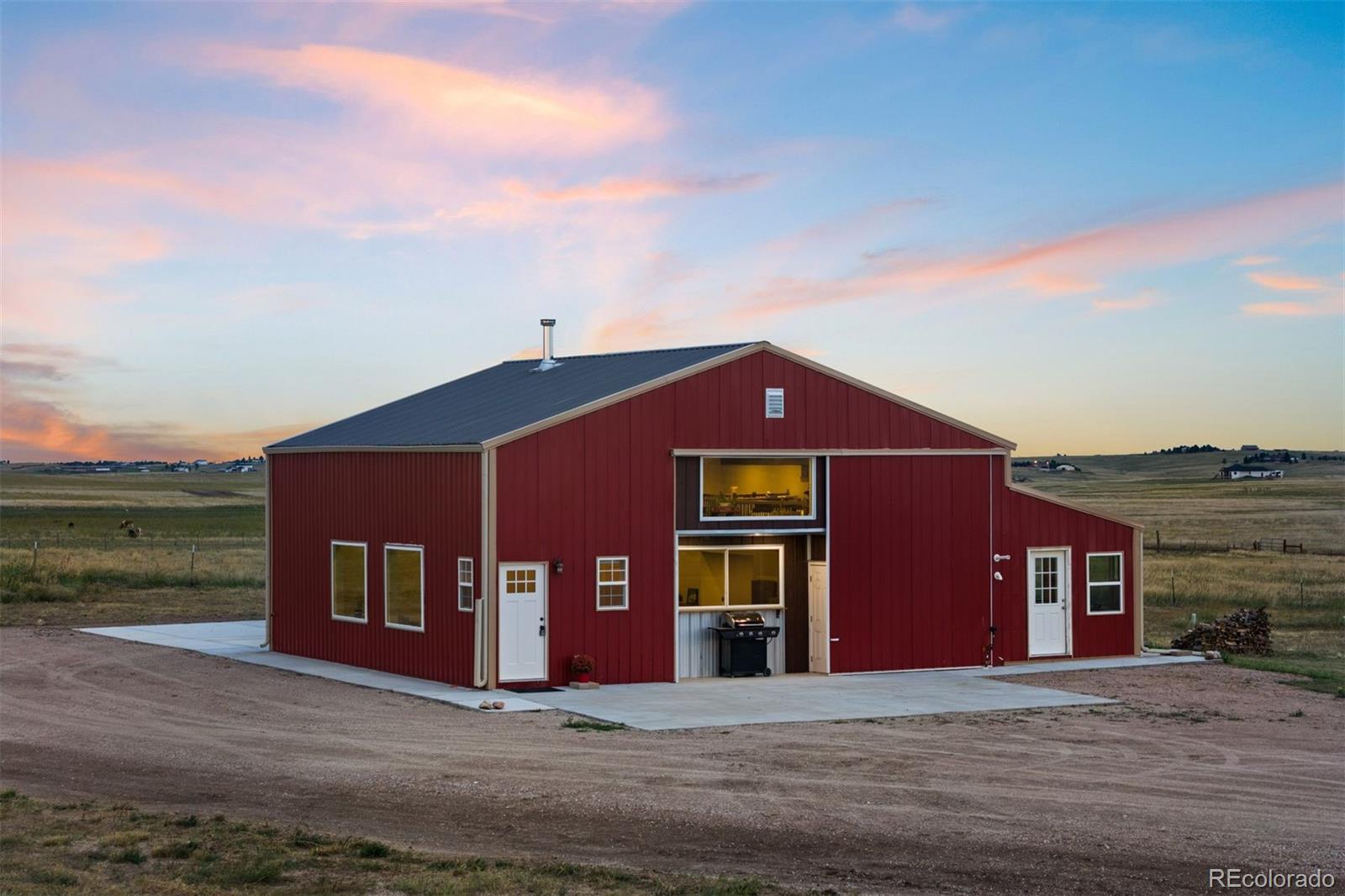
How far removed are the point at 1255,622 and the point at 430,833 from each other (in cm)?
2028

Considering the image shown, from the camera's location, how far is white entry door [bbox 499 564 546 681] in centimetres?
2227

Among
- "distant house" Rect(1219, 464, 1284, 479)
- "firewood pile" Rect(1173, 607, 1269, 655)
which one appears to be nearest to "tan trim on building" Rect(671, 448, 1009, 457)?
"firewood pile" Rect(1173, 607, 1269, 655)

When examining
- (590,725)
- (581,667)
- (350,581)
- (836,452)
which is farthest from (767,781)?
(350,581)

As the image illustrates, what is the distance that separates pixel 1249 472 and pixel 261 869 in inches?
5512

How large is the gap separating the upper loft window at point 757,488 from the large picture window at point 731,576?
0.60m

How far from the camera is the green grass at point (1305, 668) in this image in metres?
23.6

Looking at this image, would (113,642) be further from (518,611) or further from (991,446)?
(991,446)

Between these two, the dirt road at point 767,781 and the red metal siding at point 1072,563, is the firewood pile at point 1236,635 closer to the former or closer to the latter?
the red metal siding at point 1072,563

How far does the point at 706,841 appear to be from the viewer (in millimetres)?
12852

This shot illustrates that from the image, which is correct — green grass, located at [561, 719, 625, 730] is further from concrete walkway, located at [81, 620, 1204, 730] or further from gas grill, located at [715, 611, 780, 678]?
gas grill, located at [715, 611, 780, 678]

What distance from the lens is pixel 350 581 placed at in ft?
84.4

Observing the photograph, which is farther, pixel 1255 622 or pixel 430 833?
pixel 1255 622

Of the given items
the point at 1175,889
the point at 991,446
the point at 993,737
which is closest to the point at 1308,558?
the point at 991,446

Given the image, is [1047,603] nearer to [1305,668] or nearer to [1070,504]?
[1070,504]
